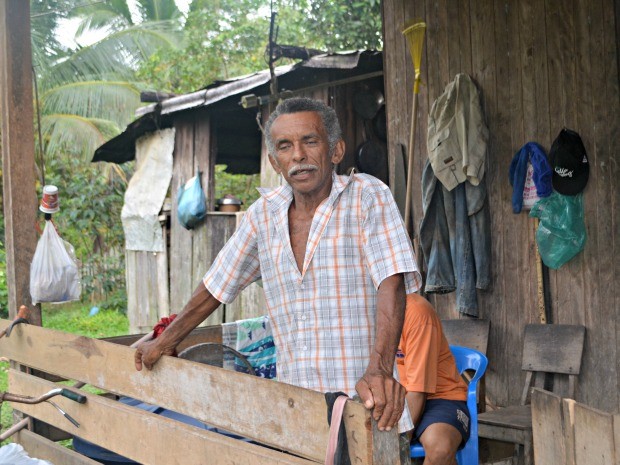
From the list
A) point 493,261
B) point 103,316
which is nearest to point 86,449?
point 493,261

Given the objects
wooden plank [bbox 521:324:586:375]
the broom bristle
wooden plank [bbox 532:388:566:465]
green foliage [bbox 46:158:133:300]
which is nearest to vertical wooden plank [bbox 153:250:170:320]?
green foliage [bbox 46:158:133:300]

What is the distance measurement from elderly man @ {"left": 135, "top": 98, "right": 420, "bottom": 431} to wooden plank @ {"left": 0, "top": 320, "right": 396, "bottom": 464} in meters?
0.22

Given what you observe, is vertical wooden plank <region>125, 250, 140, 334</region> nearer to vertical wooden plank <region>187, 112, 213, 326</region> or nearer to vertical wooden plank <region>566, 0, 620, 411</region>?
vertical wooden plank <region>187, 112, 213, 326</region>

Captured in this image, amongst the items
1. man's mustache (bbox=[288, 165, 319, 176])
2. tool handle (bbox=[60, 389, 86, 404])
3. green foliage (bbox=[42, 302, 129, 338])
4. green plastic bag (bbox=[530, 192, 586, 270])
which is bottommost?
green foliage (bbox=[42, 302, 129, 338])

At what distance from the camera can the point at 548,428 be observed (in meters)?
2.01

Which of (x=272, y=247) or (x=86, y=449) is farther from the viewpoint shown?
(x=86, y=449)

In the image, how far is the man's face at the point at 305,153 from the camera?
2557 mm

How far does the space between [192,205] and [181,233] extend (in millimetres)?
691

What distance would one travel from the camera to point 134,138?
11.0m

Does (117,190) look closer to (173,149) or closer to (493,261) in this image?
(173,149)

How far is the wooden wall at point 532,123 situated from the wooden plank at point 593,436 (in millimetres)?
3178

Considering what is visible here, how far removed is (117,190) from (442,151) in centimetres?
1183

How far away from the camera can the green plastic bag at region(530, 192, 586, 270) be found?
4961 mm

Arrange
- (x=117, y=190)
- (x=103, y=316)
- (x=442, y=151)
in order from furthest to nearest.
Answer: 1. (x=117, y=190)
2. (x=103, y=316)
3. (x=442, y=151)
